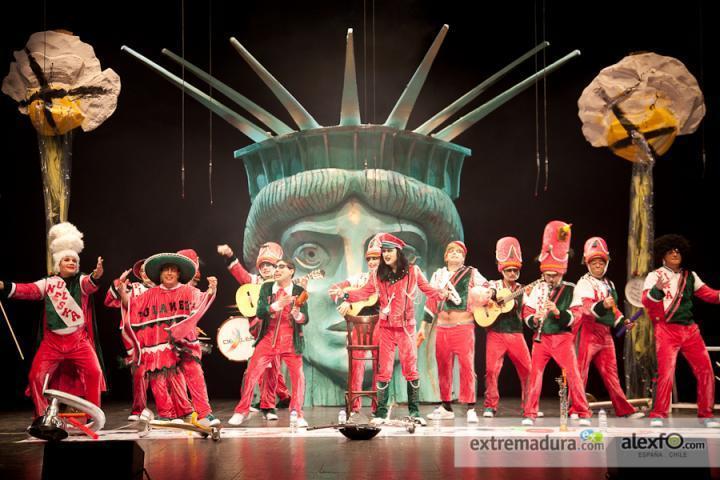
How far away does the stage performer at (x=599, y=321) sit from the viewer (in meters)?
6.92

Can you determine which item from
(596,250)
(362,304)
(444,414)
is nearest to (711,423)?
(596,250)

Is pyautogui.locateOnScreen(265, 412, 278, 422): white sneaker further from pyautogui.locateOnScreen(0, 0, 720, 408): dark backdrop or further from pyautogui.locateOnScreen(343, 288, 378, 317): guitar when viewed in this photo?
pyautogui.locateOnScreen(0, 0, 720, 408): dark backdrop

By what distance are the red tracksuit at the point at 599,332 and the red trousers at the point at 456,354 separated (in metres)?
0.95

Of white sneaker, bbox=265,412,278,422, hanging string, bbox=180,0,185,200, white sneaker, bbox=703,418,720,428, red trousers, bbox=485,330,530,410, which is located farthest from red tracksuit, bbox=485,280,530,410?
hanging string, bbox=180,0,185,200

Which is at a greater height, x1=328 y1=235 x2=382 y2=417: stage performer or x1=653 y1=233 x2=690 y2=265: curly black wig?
x1=653 y1=233 x2=690 y2=265: curly black wig

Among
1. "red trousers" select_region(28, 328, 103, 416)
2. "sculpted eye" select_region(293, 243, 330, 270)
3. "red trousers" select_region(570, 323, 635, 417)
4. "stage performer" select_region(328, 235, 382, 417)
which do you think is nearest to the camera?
"red trousers" select_region(28, 328, 103, 416)

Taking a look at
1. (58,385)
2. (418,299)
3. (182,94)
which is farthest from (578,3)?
(58,385)

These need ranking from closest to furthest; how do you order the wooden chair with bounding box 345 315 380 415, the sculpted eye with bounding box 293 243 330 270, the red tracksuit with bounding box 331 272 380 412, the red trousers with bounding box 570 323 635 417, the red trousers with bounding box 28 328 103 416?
the red trousers with bounding box 28 328 103 416 → the wooden chair with bounding box 345 315 380 415 → the red trousers with bounding box 570 323 635 417 → the red tracksuit with bounding box 331 272 380 412 → the sculpted eye with bounding box 293 243 330 270

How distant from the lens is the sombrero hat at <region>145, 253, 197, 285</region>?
21.3 ft

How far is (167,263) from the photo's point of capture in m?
6.54

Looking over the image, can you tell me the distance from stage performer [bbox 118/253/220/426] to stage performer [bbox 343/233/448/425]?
1463mm

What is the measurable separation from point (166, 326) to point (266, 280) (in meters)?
1.34

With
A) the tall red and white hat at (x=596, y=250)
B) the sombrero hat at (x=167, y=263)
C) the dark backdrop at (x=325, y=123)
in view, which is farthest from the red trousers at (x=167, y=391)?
the tall red and white hat at (x=596, y=250)

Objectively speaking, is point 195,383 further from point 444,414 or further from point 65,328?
point 444,414
